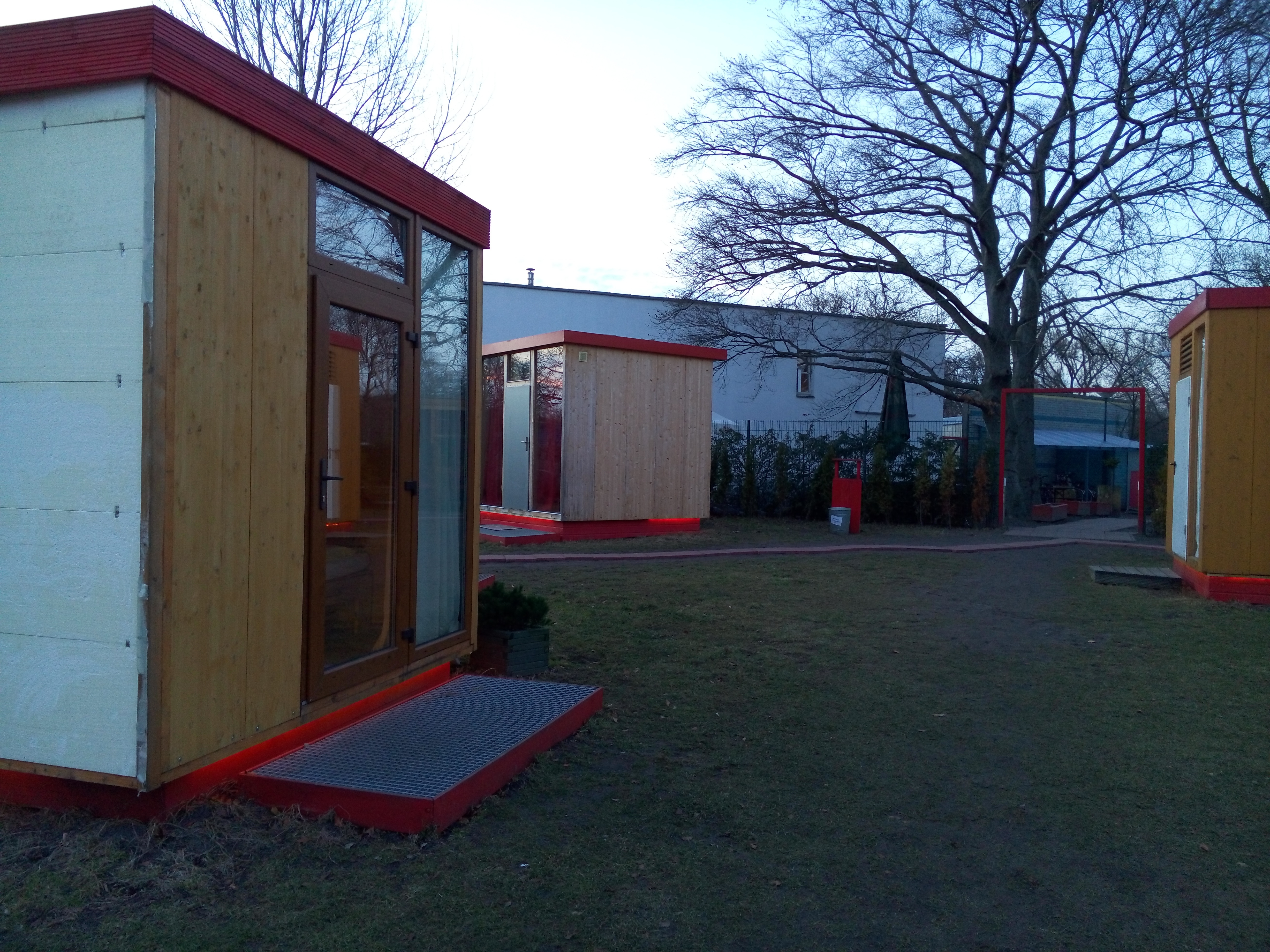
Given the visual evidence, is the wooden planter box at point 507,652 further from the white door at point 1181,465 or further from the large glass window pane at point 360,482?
the white door at point 1181,465

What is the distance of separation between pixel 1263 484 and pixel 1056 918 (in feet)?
23.2

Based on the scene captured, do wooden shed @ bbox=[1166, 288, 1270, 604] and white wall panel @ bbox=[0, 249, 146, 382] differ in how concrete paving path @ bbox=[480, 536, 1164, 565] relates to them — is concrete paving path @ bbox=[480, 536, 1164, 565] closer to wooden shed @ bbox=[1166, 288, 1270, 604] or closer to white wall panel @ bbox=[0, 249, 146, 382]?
wooden shed @ bbox=[1166, 288, 1270, 604]

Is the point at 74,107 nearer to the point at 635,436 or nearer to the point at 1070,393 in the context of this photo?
the point at 635,436

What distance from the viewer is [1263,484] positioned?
8.68m

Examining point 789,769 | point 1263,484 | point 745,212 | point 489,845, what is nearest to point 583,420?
point 745,212

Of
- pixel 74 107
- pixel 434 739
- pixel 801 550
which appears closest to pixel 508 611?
pixel 434 739

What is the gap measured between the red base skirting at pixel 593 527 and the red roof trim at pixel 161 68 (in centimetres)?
904

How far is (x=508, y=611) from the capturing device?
585cm

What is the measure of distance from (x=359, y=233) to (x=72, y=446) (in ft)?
5.32

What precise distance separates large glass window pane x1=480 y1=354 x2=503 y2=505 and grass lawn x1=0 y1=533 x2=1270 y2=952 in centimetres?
802

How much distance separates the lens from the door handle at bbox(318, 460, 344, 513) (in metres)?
4.04

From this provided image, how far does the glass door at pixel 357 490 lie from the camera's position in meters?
4.06

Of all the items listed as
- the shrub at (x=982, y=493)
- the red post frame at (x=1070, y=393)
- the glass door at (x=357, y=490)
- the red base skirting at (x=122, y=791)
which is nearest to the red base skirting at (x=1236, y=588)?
the red post frame at (x=1070, y=393)

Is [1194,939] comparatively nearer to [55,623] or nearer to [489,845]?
[489,845]
